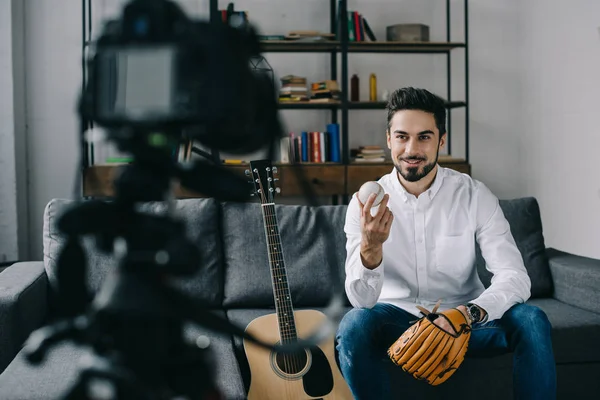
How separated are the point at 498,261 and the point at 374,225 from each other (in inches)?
18.7

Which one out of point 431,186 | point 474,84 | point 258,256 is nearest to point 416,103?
point 431,186

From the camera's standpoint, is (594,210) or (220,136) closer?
(220,136)

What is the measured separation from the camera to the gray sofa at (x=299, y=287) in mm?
2020

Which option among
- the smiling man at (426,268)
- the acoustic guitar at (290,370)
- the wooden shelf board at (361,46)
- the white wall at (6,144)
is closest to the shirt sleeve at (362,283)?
the smiling man at (426,268)

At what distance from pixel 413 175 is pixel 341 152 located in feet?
6.62

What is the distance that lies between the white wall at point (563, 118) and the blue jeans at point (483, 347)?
73.8 inches

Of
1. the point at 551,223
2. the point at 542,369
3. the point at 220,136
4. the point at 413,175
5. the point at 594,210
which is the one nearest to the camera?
the point at 220,136

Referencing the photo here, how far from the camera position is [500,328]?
1.91 m

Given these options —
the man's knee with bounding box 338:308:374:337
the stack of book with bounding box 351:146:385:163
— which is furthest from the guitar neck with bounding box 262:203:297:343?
the stack of book with bounding box 351:146:385:163

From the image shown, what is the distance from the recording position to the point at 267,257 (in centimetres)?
241

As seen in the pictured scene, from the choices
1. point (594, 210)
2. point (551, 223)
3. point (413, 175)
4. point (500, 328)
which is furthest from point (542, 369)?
point (551, 223)

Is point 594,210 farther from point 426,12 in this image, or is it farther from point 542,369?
point 542,369

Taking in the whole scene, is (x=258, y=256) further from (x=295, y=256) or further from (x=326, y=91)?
(x=326, y=91)

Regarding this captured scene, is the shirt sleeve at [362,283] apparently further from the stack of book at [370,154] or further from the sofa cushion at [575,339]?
the stack of book at [370,154]
